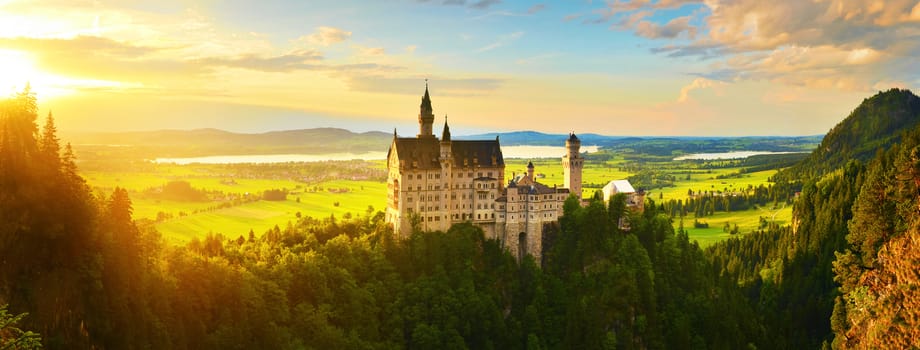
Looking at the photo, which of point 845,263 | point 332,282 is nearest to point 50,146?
point 332,282

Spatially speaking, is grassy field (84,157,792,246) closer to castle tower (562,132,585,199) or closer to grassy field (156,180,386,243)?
grassy field (156,180,386,243)

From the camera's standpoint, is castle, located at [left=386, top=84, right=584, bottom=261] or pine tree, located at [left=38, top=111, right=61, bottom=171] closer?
pine tree, located at [left=38, top=111, right=61, bottom=171]

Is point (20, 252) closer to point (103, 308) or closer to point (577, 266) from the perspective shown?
point (103, 308)

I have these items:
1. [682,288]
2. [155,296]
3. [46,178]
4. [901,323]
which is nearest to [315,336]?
[155,296]

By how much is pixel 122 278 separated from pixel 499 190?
206 feet

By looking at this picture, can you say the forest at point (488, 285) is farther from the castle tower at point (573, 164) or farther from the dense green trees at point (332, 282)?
the castle tower at point (573, 164)

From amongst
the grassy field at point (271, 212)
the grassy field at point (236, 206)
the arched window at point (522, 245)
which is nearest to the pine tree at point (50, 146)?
the grassy field at point (236, 206)

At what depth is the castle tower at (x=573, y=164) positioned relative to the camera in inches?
4296

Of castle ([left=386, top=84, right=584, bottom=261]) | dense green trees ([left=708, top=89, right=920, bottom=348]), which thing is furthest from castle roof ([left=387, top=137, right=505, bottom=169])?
dense green trees ([left=708, top=89, right=920, bottom=348])

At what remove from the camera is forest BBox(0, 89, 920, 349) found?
57.0 m

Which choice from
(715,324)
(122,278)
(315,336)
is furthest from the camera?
(715,324)

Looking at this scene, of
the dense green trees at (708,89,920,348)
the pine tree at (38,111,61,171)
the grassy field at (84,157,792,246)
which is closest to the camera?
the pine tree at (38,111,61,171)

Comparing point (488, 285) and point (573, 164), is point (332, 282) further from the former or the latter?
point (573, 164)

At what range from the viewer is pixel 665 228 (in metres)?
105
